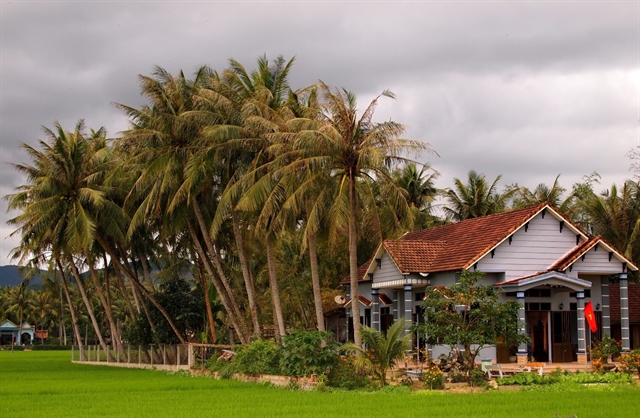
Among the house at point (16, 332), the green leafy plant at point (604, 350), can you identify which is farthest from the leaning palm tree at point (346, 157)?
the house at point (16, 332)

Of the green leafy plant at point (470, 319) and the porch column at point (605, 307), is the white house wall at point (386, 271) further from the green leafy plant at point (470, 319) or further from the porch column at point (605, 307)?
the porch column at point (605, 307)

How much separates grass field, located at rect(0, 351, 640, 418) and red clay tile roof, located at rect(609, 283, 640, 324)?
38.7 ft

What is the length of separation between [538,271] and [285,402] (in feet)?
43.9

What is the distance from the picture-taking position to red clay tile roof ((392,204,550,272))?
30438 millimetres

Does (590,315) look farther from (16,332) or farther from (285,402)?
(16,332)

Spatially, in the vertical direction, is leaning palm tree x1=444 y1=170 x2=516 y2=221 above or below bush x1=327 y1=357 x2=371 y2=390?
above

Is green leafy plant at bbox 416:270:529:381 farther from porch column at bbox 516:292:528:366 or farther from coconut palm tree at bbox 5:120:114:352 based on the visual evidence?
coconut palm tree at bbox 5:120:114:352

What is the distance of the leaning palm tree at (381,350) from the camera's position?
25562mm

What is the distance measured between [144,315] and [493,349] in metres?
21.0

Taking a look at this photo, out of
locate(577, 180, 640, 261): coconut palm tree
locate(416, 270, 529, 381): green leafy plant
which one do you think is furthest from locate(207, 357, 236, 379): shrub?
locate(577, 180, 640, 261): coconut palm tree

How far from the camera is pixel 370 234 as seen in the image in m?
30.6

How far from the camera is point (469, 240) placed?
32.3m

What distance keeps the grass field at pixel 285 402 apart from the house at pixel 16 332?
78.0 m

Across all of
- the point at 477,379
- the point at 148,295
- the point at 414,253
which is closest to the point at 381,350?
the point at 477,379
